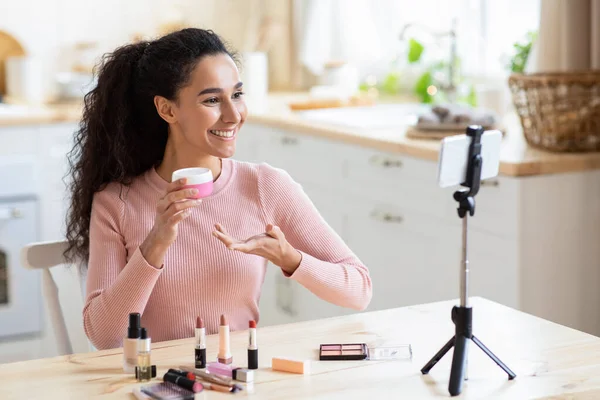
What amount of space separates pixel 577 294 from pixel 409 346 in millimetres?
1272

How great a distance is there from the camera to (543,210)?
268 cm

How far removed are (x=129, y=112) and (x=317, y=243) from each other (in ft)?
1.54

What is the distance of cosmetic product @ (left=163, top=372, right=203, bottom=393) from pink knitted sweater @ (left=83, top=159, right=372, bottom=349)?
349 mm

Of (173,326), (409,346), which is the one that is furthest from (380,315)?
(173,326)

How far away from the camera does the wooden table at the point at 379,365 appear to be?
1.48 m

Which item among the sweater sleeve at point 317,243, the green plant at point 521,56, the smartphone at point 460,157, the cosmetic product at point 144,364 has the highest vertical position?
the green plant at point 521,56

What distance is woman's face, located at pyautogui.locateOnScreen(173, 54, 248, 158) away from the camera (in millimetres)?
1924

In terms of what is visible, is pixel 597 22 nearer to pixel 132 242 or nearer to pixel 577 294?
pixel 577 294

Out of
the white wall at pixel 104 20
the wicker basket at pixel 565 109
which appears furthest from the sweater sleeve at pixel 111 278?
the white wall at pixel 104 20

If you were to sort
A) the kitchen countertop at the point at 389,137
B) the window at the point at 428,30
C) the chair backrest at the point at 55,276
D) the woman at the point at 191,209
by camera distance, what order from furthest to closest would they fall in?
the window at the point at 428,30 → the kitchen countertop at the point at 389,137 → the chair backrest at the point at 55,276 → the woman at the point at 191,209

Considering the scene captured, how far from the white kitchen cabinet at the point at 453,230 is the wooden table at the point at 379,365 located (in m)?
0.87

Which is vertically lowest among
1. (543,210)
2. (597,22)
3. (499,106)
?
(543,210)

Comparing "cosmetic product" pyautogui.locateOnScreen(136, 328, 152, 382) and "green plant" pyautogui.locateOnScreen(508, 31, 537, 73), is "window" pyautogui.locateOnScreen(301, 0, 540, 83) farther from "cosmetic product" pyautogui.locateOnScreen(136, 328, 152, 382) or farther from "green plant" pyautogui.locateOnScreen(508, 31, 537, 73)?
"cosmetic product" pyautogui.locateOnScreen(136, 328, 152, 382)

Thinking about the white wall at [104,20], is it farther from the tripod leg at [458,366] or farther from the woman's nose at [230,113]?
the tripod leg at [458,366]
